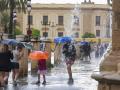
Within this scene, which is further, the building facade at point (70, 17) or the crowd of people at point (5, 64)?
the building facade at point (70, 17)

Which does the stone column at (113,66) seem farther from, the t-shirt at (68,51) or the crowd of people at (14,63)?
the t-shirt at (68,51)

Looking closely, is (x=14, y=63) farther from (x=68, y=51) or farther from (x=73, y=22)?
(x=73, y=22)

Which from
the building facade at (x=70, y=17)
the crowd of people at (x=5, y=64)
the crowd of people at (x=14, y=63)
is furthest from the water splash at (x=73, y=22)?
the crowd of people at (x=5, y=64)

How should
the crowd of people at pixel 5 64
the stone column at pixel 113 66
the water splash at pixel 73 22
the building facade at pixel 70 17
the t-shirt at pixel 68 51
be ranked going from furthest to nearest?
1. the building facade at pixel 70 17
2. the water splash at pixel 73 22
3. the t-shirt at pixel 68 51
4. the crowd of people at pixel 5 64
5. the stone column at pixel 113 66

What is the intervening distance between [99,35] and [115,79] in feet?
383

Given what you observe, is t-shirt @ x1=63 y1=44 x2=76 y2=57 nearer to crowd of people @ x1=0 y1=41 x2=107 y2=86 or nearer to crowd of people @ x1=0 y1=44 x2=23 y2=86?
crowd of people @ x1=0 y1=41 x2=107 y2=86

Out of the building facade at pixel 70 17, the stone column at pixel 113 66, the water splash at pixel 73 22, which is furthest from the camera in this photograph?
the building facade at pixel 70 17

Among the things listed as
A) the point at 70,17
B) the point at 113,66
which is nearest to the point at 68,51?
the point at 113,66

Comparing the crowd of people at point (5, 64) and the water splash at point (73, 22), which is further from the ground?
the water splash at point (73, 22)

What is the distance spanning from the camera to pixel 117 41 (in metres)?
11.4

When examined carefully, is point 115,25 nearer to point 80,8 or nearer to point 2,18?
point 2,18

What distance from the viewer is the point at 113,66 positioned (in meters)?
12.0

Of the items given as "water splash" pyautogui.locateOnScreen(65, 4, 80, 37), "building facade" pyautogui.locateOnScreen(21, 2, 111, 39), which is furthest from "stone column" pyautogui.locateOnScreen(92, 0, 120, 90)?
"building facade" pyautogui.locateOnScreen(21, 2, 111, 39)

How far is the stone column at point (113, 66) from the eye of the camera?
8629 mm
